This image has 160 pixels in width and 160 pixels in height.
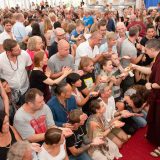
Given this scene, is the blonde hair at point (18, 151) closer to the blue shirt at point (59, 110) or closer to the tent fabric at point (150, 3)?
the blue shirt at point (59, 110)

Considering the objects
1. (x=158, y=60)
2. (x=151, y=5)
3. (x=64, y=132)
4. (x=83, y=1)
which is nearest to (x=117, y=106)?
(x=158, y=60)

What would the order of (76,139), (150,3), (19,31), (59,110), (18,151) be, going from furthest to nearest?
(150,3), (19,31), (59,110), (76,139), (18,151)

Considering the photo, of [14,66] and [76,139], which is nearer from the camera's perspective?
[76,139]

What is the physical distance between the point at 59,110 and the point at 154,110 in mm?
1286

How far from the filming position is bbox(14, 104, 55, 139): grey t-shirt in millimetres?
2840

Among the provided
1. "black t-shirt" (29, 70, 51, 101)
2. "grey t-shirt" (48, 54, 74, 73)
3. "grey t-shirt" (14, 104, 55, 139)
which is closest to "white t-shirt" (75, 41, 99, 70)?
"grey t-shirt" (48, 54, 74, 73)

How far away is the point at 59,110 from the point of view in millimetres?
3266

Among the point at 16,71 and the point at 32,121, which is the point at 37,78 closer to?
the point at 16,71

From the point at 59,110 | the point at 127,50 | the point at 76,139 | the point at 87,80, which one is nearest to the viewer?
the point at 76,139

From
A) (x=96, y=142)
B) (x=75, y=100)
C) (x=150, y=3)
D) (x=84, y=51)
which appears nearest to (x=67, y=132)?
(x=96, y=142)

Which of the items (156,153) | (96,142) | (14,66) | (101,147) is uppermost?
(14,66)

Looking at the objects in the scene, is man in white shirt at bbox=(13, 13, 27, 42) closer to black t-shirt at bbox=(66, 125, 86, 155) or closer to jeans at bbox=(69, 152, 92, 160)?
black t-shirt at bbox=(66, 125, 86, 155)

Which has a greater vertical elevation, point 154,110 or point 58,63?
point 58,63

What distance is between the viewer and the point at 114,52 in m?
4.53
